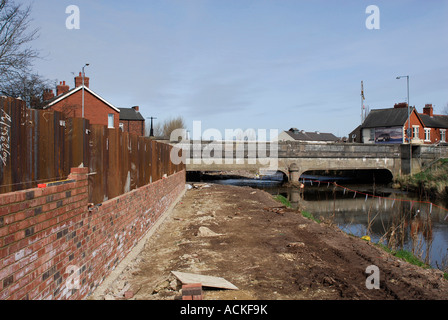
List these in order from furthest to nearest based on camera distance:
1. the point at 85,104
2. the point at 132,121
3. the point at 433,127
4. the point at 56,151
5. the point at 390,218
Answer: the point at 433,127, the point at 132,121, the point at 85,104, the point at 390,218, the point at 56,151

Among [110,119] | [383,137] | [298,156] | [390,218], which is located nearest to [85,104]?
[110,119]

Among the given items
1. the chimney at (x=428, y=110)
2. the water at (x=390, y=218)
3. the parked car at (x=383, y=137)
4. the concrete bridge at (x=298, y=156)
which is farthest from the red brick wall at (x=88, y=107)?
the chimney at (x=428, y=110)

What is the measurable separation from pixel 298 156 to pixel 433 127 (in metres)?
35.6

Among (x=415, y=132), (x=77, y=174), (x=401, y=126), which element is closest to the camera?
(x=77, y=174)

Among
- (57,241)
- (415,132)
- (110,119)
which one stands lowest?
(57,241)

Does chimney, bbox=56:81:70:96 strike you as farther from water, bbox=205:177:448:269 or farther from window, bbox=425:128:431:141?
window, bbox=425:128:431:141

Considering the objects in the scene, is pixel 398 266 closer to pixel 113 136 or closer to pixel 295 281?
pixel 295 281

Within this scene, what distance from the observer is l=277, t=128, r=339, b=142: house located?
2985 inches

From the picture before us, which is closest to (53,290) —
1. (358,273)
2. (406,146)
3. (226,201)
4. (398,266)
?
(358,273)

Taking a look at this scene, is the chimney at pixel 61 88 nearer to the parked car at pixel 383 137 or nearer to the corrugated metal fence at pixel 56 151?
the corrugated metal fence at pixel 56 151

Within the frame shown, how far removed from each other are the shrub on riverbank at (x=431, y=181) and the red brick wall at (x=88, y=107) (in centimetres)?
2870

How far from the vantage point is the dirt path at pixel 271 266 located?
4859 mm

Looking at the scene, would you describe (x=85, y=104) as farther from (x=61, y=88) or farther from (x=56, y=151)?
→ (x=56, y=151)

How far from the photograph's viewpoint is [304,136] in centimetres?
7731
